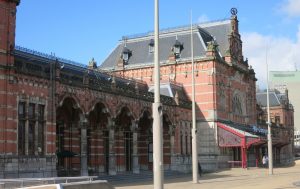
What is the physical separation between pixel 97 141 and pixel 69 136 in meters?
3.65

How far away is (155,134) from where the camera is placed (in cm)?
1811

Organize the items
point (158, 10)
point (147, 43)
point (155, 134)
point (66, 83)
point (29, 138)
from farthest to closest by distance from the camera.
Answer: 1. point (147, 43)
2. point (66, 83)
3. point (29, 138)
4. point (158, 10)
5. point (155, 134)

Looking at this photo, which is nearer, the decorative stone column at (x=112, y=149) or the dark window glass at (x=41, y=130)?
the dark window glass at (x=41, y=130)

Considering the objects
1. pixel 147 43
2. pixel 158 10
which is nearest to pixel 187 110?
pixel 147 43

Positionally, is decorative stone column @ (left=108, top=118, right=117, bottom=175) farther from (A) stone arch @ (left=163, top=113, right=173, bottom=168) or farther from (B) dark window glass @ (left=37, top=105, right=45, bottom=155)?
(A) stone arch @ (left=163, top=113, right=173, bottom=168)

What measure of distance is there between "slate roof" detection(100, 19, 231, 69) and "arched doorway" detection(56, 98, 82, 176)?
70.5 feet

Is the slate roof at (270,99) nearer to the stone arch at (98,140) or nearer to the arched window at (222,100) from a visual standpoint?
the arched window at (222,100)

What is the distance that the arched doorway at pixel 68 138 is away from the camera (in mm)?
35906

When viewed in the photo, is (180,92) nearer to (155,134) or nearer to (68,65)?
(68,65)

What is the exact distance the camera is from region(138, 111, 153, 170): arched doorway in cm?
4716

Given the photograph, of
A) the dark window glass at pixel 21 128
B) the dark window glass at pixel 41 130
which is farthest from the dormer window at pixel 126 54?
the dark window glass at pixel 21 128

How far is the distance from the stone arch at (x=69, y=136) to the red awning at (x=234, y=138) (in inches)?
789

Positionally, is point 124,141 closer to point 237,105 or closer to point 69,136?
point 69,136

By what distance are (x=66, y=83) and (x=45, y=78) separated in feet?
7.66
